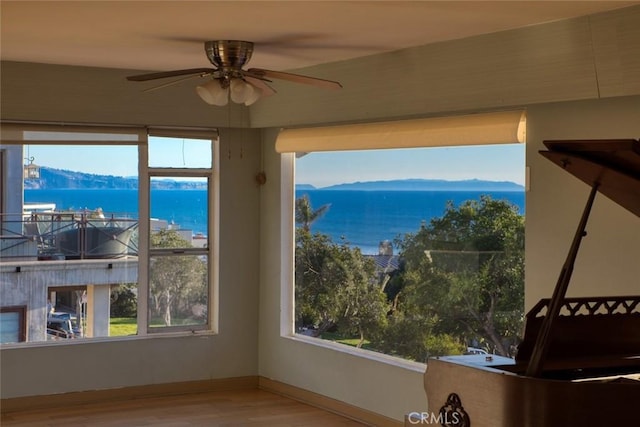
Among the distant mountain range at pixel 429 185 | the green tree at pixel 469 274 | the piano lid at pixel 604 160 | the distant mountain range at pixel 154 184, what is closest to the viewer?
the piano lid at pixel 604 160

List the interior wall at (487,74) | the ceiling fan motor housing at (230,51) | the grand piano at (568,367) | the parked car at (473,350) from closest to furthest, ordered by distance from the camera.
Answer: the grand piano at (568,367) < the interior wall at (487,74) < the ceiling fan motor housing at (230,51) < the parked car at (473,350)

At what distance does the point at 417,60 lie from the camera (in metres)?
5.83

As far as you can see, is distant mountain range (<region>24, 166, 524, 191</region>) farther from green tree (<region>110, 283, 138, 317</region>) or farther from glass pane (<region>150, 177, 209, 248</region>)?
green tree (<region>110, 283, 138, 317</region>)

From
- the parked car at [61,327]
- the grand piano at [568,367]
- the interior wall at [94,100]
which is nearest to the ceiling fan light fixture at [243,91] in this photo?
the interior wall at [94,100]

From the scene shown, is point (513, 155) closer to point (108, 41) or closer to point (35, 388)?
point (108, 41)

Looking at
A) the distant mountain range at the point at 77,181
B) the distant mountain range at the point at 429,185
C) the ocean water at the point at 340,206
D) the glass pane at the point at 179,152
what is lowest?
the ocean water at the point at 340,206

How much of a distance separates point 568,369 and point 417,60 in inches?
112

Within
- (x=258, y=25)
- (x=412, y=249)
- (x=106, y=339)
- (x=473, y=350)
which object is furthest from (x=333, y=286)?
(x=258, y=25)

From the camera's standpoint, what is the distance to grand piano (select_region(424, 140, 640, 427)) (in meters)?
3.06

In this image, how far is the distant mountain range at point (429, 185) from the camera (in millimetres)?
5809

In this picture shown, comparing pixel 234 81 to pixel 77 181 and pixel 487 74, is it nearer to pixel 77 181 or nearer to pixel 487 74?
pixel 487 74

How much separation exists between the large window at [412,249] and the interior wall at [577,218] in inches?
11.3

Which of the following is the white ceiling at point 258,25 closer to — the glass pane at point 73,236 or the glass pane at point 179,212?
the glass pane at point 73,236

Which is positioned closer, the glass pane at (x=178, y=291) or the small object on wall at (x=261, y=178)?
the glass pane at (x=178, y=291)
